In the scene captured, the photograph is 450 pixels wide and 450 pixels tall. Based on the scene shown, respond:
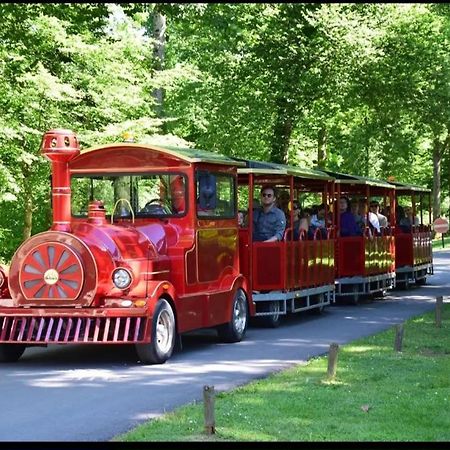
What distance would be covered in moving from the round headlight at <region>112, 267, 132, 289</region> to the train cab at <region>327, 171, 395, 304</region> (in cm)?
986

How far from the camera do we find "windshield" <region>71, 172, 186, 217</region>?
46.0 feet

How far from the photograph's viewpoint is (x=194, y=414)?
882cm

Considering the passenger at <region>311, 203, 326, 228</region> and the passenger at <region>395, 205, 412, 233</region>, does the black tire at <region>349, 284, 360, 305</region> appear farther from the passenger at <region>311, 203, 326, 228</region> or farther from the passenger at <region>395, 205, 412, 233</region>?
the passenger at <region>395, 205, 412, 233</region>

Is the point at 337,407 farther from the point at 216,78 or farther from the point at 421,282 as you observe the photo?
the point at 216,78

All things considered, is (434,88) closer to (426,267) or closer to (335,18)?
(335,18)

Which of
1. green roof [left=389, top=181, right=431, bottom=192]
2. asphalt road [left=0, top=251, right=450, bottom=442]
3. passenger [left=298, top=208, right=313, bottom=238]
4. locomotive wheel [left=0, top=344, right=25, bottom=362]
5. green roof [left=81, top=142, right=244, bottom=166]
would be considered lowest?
asphalt road [left=0, top=251, right=450, bottom=442]

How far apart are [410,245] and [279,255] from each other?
1012cm

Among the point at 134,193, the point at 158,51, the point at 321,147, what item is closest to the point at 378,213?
the point at 158,51

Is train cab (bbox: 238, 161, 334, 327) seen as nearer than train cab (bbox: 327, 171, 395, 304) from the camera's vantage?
Yes

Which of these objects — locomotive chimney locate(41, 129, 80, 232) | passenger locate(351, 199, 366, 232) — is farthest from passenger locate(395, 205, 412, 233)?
locomotive chimney locate(41, 129, 80, 232)

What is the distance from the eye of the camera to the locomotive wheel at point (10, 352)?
1297cm

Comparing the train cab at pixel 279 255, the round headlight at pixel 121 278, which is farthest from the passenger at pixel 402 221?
the round headlight at pixel 121 278

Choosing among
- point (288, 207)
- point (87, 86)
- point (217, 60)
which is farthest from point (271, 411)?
point (217, 60)

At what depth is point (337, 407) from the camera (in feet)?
29.6
